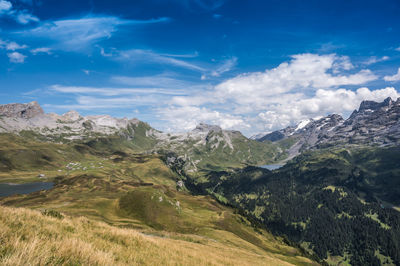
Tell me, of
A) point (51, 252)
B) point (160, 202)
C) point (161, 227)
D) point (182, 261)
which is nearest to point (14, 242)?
point (51, 252)

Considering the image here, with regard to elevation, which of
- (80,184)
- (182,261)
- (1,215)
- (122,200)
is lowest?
(80,184)

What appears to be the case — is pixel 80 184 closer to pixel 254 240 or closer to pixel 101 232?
pixel 254 240

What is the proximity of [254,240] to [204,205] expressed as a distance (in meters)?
61.0

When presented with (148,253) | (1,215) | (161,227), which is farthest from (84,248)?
(161,227)

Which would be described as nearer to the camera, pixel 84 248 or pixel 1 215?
pixel 84 248

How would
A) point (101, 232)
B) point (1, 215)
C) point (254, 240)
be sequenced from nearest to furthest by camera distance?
1. point (1, 215)
2. point (101, 232)
3. point (254, 240)

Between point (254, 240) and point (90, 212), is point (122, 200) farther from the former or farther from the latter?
point (254, 240)

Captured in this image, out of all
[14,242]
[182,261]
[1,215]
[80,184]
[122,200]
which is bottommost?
[80,184]

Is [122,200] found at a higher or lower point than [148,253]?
lower

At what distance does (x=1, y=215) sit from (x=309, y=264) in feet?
356

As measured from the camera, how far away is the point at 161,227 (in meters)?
90.6

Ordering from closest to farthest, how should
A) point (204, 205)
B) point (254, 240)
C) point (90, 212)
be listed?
point (90, 212)
point (254, 240)
point (204, 205)

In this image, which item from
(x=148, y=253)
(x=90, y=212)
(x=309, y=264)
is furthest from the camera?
(x=90, y=212)

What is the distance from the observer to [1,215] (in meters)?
8.47
